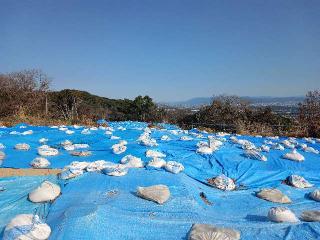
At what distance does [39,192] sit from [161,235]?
1.54 metres

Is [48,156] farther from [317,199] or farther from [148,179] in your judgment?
Result: [317,199]

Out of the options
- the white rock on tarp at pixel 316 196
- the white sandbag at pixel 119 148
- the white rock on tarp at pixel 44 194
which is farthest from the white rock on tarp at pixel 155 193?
the white sandbag at pixel 119 148

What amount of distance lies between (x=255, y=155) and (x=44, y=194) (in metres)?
3.69

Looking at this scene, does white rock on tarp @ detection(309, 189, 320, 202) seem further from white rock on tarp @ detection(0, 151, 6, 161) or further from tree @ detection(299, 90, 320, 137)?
tree @ detection(299, 90, 320, 137)

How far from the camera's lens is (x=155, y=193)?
3.64m

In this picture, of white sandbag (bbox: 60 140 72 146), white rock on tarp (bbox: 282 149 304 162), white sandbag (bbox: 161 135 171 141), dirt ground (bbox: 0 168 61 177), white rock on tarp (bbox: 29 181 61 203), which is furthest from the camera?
white sandbag (bbox: 161 135 171 141)

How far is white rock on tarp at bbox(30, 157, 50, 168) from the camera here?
5406 mm

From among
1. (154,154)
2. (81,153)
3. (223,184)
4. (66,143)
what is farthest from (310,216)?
(66,143)

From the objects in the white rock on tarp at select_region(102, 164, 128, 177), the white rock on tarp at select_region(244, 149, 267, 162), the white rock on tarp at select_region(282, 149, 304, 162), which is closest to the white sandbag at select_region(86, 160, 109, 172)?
the white rock on tarp at select_region(102, 164, 128, 177)

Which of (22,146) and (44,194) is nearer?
(44,194)

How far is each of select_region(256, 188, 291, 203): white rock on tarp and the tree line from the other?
8838 mm

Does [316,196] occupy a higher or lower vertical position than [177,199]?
lower

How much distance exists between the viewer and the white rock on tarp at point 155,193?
3.57m

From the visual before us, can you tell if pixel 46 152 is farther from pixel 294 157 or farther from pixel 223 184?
pixel 294 157
